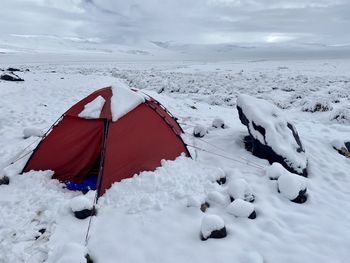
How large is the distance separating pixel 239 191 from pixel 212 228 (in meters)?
1.17

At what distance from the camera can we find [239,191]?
219 inches

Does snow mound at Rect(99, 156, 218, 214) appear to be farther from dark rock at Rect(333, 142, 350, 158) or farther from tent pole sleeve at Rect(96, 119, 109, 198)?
dark rock at Rect(333, 142, 350, 158)

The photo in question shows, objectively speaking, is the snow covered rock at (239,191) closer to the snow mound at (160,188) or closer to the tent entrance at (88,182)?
the snow mound at (160,188)

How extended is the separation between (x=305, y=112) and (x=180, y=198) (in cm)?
944

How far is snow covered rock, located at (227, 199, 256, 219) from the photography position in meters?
5.11

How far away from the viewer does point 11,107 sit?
1166 cm

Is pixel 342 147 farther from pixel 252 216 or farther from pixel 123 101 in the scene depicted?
pixel 123 101

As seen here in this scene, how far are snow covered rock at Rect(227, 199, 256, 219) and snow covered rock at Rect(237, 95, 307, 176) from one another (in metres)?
2.02

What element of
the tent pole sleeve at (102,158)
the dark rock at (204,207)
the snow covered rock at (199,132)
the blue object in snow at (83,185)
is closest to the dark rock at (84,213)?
the tent pole sleeve at (102,158)

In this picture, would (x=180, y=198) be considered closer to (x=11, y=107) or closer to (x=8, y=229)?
(x=8, y=229)

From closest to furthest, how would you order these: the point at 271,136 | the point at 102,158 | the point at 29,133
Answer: the point at 102,158 → the point at 271,136 → the point at 29,133

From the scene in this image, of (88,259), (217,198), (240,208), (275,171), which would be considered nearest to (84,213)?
(88,259)

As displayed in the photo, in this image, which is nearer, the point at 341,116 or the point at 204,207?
the point at 204,207

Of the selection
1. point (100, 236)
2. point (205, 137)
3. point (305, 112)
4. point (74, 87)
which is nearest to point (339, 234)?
A: point (100, 236)
